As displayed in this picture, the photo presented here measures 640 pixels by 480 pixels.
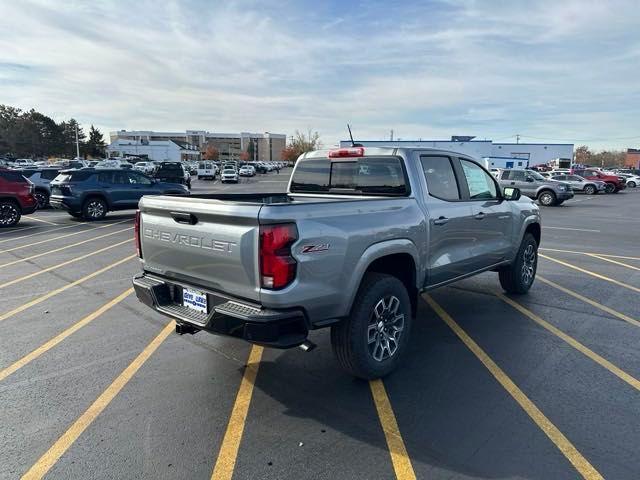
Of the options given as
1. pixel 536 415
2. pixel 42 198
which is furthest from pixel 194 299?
pixel 42 198

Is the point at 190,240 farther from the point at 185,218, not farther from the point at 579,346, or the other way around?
the point at 579,346

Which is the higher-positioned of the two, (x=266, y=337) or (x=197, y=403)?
(x=266, y=337)

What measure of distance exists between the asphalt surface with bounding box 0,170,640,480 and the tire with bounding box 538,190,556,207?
723 inches

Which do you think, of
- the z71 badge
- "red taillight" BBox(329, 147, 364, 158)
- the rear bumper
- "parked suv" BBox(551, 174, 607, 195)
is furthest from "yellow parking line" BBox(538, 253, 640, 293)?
"parked suv" BBox(551, 174, 607, 195)

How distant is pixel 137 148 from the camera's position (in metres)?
106

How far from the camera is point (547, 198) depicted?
22641 mm

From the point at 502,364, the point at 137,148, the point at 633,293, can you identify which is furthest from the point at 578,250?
the point at 137,148

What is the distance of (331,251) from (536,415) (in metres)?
1.94

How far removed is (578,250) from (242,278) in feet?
31.9

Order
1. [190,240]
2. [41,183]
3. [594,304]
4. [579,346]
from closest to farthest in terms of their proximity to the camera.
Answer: [190,240] → [579,346] → [594,304] → [41,183]

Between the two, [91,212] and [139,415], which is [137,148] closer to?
[91,212]

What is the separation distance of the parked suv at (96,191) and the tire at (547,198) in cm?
1811

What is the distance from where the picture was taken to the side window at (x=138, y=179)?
15469 mm

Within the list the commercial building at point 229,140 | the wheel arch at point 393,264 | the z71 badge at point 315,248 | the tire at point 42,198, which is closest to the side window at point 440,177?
the wheel arch at point 393,264
